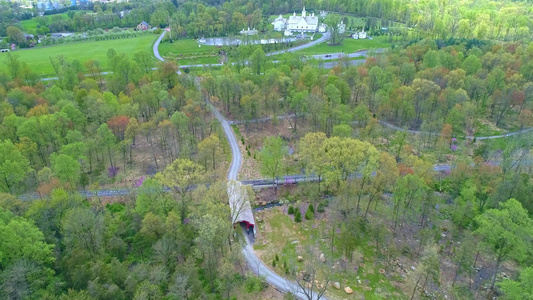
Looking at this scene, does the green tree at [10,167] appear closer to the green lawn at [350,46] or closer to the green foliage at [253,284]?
the green foliage at [253,284]

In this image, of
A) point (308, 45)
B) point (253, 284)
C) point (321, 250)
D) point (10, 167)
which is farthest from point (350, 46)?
point (10, 167)

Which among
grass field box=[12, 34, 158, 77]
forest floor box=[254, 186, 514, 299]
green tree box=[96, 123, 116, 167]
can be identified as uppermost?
grass field box=[12, 34, 158, 77]

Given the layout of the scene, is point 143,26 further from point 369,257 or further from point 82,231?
point 369,257

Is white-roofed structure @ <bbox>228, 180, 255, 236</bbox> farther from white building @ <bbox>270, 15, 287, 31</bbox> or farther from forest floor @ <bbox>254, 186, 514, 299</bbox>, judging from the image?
white building @ <bbox>270, 15, 287, 31</bbox>

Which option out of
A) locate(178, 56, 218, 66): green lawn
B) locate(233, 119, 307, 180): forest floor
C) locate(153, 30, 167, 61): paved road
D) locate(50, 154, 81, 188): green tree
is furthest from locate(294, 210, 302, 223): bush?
locate(153, 30, 167, 61): paved road

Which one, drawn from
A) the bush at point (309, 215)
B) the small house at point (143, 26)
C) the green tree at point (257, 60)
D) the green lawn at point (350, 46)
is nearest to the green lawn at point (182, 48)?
the small house at point (143, 26)
